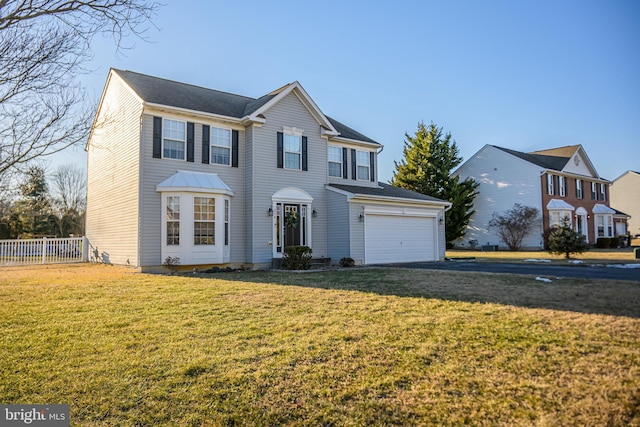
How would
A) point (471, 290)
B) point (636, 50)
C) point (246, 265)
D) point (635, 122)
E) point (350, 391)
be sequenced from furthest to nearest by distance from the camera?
point (246, 265)
point (635, 122)
point (636, 50)
point (471, 290)
point (350, 391)

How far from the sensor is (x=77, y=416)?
3236 mm

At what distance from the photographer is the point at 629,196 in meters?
45.2

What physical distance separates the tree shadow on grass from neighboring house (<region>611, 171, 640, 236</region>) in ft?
150

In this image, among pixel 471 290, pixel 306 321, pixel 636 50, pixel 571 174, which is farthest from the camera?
pixel 571 174

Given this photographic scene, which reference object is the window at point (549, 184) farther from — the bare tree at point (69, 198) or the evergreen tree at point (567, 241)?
the bare tree at point (69, 198)

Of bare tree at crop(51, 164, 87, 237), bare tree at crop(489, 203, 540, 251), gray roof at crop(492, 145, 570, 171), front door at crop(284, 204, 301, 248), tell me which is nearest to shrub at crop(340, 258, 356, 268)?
front door at crop(284, 204, 301, 248)

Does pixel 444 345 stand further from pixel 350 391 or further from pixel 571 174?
pixel 571 174

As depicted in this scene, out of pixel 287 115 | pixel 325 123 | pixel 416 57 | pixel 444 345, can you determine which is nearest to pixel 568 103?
pixel 416 57

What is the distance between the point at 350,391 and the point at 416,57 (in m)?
14.4

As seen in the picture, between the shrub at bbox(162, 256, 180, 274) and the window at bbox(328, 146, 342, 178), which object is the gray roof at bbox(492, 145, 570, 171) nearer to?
the window at bbox(328, 146, 342, 178)

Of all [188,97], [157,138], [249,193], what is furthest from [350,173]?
[157,138]

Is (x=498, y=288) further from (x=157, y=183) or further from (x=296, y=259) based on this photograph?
(x=157, y=183)

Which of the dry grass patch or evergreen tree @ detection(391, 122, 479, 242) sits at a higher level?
evergreen tree @ detection(391, 122, 479, 242)

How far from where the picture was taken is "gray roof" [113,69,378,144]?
1416 cm
